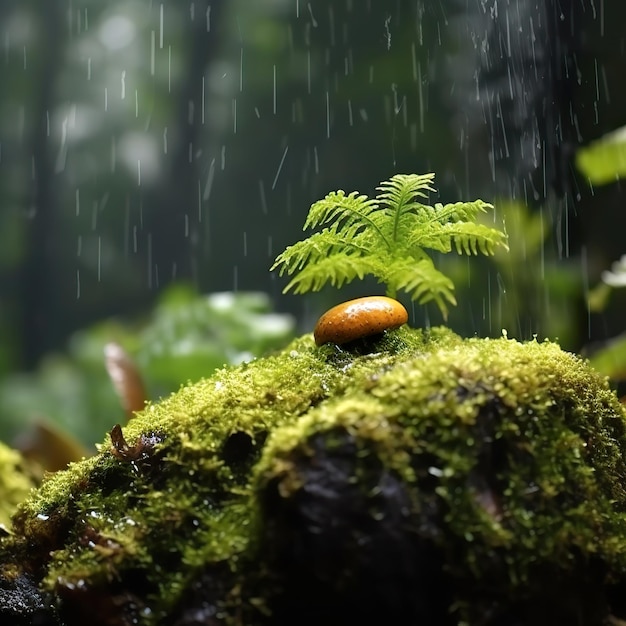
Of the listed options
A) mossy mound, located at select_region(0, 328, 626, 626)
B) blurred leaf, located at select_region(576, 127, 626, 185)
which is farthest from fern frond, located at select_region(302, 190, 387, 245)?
blurred leaf, located at select_region(576, 127, 626, 185)

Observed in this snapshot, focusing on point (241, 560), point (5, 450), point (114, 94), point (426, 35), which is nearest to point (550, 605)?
point (241, 560)

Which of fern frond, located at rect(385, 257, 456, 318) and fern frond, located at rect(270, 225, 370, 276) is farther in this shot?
fern frond, located at rect(270, 225, 370, 276)

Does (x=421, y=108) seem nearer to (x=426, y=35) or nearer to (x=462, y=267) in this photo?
(x=426, y=35)

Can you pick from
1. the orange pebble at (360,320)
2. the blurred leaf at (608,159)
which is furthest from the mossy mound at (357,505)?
the blurred leaf at (608,159)

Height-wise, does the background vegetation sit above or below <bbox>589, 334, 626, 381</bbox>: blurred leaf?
above

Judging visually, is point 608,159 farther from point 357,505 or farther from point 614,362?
point 357,505

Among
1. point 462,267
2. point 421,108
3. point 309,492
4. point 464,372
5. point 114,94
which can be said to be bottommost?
point 309,492

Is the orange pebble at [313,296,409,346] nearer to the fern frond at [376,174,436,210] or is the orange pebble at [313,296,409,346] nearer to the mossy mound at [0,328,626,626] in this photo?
the mossy mound at [0,328,626,626]
